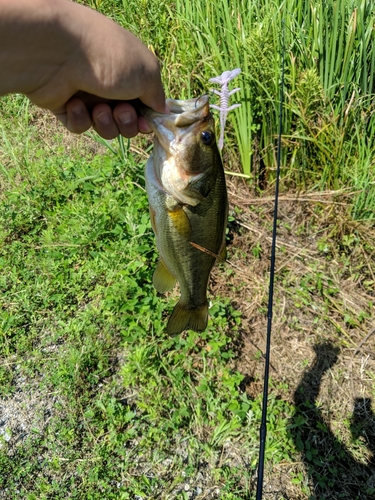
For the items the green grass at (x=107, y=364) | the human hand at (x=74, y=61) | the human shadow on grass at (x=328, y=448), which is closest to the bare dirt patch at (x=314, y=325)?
the human shadow on grass at (x=328, y=448)

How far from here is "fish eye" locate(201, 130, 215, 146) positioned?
1.44 metres

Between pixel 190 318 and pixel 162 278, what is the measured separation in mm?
229

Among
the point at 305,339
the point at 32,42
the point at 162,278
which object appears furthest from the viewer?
the point at 305,339

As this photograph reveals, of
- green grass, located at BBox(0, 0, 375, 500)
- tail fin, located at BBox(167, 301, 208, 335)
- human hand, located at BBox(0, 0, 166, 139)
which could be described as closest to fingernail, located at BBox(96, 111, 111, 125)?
human hand, located at BBox(0, 0, 166, 139)

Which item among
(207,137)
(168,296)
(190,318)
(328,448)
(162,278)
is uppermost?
(207,137)

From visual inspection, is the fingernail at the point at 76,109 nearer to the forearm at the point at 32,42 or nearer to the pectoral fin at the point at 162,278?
the forearm at the point at 32,42

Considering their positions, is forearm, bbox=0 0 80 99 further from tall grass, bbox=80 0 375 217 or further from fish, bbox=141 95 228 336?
tall grass, bbox=80 0 375 217

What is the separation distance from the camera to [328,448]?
254cm

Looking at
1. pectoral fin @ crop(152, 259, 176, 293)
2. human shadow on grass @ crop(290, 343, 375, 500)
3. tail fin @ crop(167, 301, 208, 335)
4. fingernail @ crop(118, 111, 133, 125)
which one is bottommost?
human shadow on grass @ crop(290, 343, 375, 500)

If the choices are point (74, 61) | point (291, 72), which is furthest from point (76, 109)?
point (291, 72)

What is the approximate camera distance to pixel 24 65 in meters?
1.26

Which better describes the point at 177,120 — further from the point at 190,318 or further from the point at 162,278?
the point at 190,318

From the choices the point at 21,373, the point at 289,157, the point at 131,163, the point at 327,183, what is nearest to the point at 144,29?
the point at 131,163

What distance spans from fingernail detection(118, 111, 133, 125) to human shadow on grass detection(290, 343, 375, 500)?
7.05 feet
